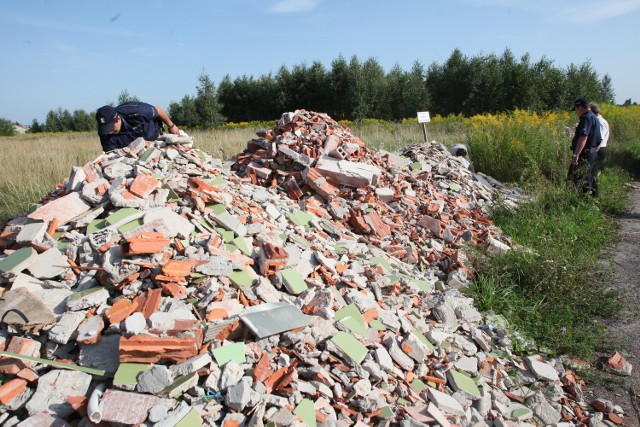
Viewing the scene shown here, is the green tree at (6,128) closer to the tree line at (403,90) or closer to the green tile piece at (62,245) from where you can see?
the tree line at (403,90)

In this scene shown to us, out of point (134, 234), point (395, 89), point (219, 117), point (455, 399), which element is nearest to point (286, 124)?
point (134, 234)

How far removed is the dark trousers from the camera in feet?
21.6

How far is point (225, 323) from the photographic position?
253cm

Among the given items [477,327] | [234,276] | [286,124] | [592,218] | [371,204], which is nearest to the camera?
[234,276]

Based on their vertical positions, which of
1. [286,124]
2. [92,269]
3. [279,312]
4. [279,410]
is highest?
[286,124]

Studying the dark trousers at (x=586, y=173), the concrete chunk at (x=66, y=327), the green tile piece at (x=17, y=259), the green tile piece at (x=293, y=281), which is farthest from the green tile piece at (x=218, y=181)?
the dark trousers at (x=586, y=173)

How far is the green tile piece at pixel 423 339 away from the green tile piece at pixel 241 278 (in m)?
1.26

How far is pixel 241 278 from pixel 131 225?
3.19 ft

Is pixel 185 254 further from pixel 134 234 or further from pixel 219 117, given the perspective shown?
pixel 219 117

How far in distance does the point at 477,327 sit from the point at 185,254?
2.50 metres

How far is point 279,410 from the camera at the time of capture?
7.20ft

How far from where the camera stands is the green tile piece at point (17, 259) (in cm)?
289

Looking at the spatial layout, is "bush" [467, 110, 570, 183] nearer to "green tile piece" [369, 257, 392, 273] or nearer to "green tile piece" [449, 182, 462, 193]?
"green tile piece" [449, 182, 462, 193]

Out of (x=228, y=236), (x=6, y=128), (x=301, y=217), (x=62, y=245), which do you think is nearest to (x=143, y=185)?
(x=62, y=245)
